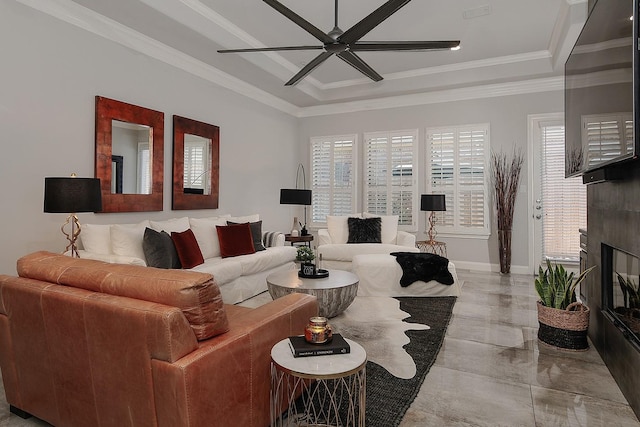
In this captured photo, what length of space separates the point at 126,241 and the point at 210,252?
3.49 feet

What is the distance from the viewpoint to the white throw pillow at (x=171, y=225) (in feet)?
13.0

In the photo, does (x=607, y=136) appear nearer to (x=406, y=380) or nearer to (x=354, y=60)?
(x=406, y=380)

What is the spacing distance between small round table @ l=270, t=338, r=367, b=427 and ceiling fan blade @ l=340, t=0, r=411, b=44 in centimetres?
218

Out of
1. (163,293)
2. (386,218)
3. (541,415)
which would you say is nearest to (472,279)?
(386,218)

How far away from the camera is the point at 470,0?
386 cm

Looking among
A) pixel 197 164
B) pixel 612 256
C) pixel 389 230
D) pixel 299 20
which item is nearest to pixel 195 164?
pixel 197 164

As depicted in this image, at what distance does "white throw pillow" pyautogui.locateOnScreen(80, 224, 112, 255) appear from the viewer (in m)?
3.42

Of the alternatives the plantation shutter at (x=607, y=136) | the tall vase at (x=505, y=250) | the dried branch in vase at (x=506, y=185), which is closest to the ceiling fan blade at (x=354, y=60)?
the plantation shutter at (x=607, y=136)

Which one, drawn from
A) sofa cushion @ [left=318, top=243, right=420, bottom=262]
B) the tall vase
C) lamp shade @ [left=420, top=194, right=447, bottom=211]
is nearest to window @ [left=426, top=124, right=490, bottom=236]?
the tall vase

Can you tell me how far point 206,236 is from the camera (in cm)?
443

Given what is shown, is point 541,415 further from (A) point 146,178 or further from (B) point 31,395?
(A) point 146,178

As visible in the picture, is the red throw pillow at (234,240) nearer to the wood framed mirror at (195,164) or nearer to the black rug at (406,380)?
the wood framed mirror at (195,164)

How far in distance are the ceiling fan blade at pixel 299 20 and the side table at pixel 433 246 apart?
3.65 meters

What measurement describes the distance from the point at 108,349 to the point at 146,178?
3.20m
